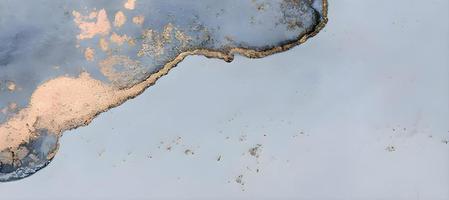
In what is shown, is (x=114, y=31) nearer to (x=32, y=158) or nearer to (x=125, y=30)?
(x=125, y=30)

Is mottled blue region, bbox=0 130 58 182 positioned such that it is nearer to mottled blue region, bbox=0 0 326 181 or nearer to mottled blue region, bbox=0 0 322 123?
mottled blue region, bbox=0 0 326 181

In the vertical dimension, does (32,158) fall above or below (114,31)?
below

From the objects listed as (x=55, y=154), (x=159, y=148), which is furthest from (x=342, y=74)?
(x=55, y=154)

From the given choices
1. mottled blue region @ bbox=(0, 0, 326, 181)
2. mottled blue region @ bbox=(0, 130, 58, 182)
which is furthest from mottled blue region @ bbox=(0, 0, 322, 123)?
mottled blue region @ bbox=(0, 130, 58, 182)

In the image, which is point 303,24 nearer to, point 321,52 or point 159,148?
point 321,52

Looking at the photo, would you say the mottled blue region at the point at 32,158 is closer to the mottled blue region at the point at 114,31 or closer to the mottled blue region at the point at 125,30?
the mottled blue region at the point at 114,31

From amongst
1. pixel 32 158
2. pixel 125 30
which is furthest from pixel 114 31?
pixel 32 158

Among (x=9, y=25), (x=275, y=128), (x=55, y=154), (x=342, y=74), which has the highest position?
(x=9, y=25)

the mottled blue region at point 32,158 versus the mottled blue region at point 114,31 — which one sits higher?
the mottled blue region at point 114,31

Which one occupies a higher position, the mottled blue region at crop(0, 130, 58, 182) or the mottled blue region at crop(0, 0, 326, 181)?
the mottled blue region at crop(0, 0, 326, 181)

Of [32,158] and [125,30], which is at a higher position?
[125,30]

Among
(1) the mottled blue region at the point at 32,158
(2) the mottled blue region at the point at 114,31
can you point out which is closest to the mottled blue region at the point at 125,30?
(2) the mottled blue region at the point at 114,31
